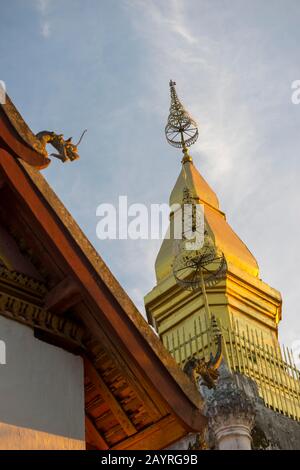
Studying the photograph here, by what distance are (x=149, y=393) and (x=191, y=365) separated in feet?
1.25

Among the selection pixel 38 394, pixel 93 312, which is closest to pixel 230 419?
pixel 93 312

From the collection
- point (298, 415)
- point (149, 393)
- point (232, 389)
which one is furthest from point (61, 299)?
point (298, 415)

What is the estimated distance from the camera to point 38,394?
5273 millimetres

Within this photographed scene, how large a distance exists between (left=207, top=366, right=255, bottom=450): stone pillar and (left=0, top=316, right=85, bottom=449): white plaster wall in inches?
129

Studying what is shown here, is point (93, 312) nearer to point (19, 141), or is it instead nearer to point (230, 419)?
point (19, 141)

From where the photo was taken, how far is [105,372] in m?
5.84

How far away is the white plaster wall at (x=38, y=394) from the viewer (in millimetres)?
5004

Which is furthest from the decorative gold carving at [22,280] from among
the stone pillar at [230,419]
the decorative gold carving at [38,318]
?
the stone pillar at [230,419]

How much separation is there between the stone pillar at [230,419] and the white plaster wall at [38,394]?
327 cm

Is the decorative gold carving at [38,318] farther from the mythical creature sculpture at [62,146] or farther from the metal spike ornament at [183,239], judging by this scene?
the metal spike ornament at [183,239]

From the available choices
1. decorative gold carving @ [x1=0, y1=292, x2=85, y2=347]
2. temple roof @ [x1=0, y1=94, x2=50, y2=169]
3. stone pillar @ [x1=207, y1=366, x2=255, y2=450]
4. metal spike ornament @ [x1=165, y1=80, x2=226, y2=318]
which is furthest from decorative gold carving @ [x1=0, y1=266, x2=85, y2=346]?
metal spike ornament @ [x1=165, y1=80, x2=226, y2=318]

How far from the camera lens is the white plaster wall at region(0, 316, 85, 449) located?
5.00 meters

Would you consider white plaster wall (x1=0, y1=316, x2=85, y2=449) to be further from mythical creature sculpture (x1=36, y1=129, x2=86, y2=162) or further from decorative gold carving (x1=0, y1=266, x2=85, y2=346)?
mythical creature sculpture (x1=36, y1=129, x2=86, y2=162)
